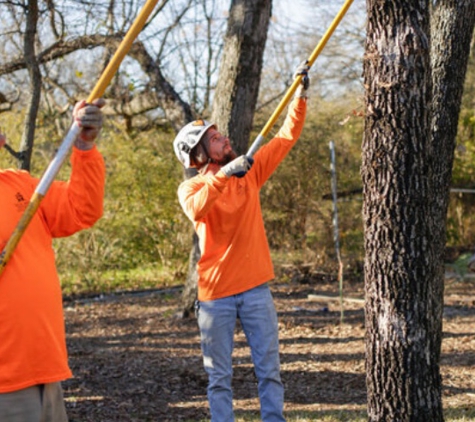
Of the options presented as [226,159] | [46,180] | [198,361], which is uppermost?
[226,159]

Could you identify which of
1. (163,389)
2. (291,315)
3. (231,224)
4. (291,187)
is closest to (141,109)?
(291,187)

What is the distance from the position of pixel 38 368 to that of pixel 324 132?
42.3 ft

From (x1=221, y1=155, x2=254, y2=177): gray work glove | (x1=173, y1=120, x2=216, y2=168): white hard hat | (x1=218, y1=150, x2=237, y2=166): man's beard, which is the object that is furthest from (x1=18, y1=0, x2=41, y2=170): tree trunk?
(x1=221, y1=155, x2=254, y2=177): gray work glove

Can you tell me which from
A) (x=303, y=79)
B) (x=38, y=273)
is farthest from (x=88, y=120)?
(x=303, y=79)

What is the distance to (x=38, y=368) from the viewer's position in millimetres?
3031

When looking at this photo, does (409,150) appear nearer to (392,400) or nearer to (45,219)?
(392,400)

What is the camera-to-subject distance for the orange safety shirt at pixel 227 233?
4573mm

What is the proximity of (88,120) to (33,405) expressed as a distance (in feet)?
3.55

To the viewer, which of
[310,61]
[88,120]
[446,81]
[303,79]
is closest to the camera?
[88,120]

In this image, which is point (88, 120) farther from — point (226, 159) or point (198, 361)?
point (198, 361)

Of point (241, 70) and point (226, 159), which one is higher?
point (241, 70)

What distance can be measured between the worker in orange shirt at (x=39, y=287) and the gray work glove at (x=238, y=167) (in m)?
1.35

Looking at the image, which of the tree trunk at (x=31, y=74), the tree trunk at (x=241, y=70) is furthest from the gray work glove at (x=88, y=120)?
the tree trunk at (x=241, y=70)

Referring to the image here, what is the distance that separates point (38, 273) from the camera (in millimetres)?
3105
